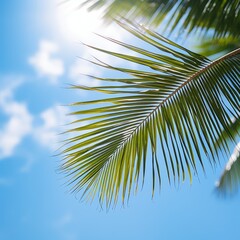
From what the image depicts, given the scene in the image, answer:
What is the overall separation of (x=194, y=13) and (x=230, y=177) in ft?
18.1

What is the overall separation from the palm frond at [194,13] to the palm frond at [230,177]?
15.8ft

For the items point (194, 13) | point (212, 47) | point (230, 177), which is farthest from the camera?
point (230, 177)

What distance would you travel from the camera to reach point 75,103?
2789mm

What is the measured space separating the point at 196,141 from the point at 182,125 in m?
0.15

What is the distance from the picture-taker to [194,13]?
268 cm

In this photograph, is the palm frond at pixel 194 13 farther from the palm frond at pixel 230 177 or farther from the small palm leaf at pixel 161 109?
the palm frond at pixel 230 177

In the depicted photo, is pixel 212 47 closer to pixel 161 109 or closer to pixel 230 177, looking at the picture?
pixel 161 109

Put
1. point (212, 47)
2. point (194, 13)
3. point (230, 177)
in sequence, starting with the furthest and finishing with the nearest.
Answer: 1. point (230, 177)
2. point (212, 47)
3. point (194, 13)

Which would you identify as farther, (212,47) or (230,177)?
(230,177)

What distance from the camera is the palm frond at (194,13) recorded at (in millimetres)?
2576

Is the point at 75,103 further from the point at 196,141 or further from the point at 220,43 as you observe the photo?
the point at 220,43

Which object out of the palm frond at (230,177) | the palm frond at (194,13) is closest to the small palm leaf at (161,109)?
the palm frond at (194,13)

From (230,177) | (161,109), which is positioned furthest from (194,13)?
(230,177)

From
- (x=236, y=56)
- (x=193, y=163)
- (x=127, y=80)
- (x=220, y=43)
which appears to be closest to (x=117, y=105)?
(x=127, y=80)
